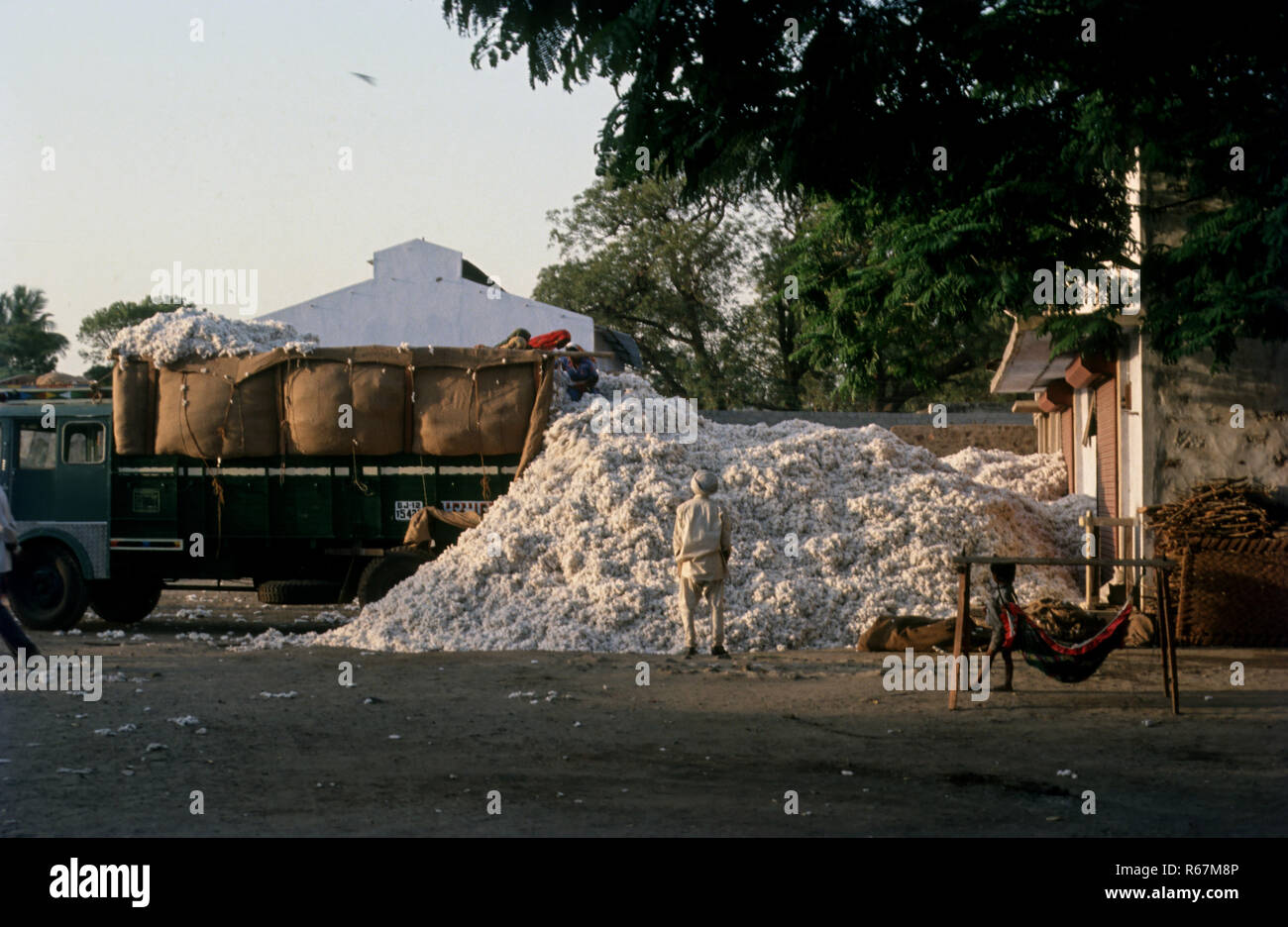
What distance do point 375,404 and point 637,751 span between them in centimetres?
788

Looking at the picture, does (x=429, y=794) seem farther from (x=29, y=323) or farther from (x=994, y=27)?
(x=29, y=323)

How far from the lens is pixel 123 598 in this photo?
16.8m

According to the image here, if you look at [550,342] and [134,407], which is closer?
[550,342]

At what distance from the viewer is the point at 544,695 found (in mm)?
10648

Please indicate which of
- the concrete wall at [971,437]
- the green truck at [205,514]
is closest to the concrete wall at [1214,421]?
the green truck at [205,514]

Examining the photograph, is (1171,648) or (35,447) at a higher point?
(35,447)

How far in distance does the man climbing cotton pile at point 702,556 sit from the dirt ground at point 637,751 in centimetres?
46

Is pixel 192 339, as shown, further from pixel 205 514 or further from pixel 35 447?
pixel 35 447

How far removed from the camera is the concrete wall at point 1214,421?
14.1 meters

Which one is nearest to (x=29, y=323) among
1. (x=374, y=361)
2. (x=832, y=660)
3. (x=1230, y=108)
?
(x=374, y=361)

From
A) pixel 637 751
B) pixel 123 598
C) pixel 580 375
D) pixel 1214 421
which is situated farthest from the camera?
pixel 123 598

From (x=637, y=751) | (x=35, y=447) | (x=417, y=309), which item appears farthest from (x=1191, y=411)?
(x=417, y=309)

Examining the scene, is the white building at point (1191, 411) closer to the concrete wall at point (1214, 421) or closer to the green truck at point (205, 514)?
the concrete wall at point (1214, 421)

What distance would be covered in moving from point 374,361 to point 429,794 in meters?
9.08
